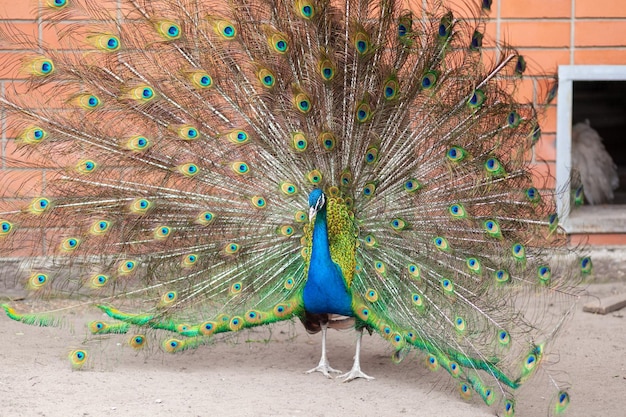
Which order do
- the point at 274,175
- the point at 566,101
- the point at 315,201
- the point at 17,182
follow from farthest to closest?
the point at 566,101 → the point at 17,182 → the point at 274,175 → the point at 315,201

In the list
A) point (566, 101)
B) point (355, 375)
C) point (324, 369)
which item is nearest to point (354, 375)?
point (355, 375)

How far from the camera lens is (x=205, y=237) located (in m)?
4.72

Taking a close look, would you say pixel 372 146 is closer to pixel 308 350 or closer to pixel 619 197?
pixel 308 350

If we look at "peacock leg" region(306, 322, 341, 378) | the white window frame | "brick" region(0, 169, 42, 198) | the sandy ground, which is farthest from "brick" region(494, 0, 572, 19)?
"brick" region(0, 169, 42, 198)

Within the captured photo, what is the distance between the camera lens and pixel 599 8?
6816 mm

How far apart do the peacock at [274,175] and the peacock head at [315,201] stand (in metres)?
0.26

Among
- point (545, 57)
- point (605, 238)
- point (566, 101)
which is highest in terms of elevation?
point (545, 57)

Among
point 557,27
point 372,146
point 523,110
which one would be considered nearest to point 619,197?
point 557,27

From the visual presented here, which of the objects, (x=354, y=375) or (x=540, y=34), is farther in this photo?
(x=540, y=34)

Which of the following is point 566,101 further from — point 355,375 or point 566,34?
point 355,375

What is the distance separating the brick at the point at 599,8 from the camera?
6805 mm

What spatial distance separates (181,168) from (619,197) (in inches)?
218

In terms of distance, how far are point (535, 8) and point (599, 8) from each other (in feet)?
1.52

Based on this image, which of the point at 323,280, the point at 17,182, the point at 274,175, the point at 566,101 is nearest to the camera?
the point at 323,280
